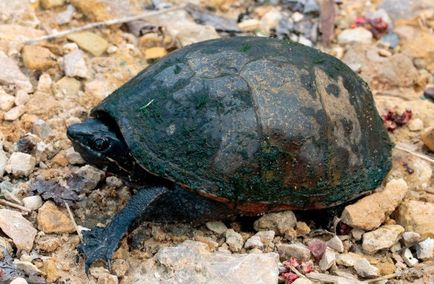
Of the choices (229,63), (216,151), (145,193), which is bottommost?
(145,193)

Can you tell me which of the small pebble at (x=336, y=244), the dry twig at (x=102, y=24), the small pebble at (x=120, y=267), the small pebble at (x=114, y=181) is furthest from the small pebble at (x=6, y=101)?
the small pebble at (x=336, y=244)

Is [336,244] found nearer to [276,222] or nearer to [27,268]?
[276,222]

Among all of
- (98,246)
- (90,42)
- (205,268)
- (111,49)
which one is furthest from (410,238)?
(90,42)

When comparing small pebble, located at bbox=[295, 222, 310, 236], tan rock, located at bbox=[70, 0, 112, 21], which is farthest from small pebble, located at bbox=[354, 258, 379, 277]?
tan rock, located at bbox=[70, 0, 112, 21]

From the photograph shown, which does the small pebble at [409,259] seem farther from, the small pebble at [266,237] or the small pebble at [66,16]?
the small pebble at [66,16]

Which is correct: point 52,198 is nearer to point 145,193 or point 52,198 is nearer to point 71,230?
point 71,230

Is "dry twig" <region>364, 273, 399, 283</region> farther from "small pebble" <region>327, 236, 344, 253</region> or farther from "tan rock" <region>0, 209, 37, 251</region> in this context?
"tan rock" <region>0, 209, 37, 251</region>

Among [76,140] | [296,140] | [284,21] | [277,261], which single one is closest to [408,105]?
[284,21]
